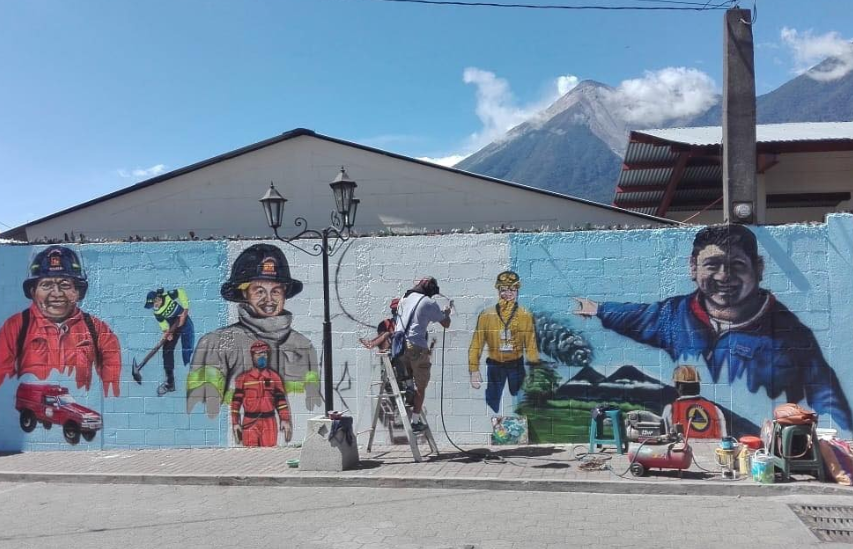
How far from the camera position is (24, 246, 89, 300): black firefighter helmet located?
9.57 metres

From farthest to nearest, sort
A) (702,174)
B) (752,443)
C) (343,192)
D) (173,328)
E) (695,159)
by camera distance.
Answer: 1. (702,174)
2. (695,159)
3. (173,328)
4. (343,192)
5. (752,443)

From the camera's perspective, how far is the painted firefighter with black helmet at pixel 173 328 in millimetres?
9289

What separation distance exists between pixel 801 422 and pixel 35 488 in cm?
771

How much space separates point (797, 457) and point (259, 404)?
5.92 m

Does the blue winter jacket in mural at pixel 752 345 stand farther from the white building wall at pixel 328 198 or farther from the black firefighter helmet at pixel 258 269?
the white building wall at pixel 328 198

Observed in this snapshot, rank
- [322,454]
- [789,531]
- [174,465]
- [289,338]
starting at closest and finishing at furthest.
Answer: [789,531] → [322,454] → [174,465] → [289,338]

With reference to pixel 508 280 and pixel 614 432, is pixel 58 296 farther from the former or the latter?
pixel 614 432

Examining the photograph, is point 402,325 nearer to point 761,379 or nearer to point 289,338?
point 289,338

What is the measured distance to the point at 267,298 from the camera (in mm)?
9148

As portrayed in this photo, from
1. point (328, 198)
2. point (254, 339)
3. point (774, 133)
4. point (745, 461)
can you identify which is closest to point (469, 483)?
point (745, 461)

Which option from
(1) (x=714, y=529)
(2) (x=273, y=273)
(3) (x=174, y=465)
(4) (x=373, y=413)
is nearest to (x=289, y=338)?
(2) (x=273, y=273)

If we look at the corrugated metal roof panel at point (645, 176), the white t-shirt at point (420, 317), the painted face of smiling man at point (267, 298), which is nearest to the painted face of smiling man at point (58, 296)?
the painted face of smiling man at point (267, 298)

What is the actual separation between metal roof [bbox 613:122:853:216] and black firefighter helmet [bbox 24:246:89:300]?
10.1 m

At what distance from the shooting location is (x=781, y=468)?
6668 millimetres
